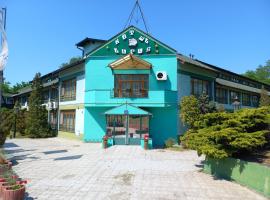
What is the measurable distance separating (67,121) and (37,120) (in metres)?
3.45

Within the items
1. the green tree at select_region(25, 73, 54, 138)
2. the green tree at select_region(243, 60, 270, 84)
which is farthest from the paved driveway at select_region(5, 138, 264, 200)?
the green tree at select_region(243, 60, 270, 84)

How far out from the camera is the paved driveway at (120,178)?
341 inches

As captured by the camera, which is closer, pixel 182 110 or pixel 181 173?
pixel 181 173

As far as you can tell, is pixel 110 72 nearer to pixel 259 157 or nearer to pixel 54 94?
pixel 54 94

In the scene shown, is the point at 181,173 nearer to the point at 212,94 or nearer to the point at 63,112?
the point at 212,94

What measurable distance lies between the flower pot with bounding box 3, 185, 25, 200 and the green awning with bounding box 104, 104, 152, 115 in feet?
41.6

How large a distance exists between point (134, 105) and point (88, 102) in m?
3.79

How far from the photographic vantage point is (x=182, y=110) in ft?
64.1

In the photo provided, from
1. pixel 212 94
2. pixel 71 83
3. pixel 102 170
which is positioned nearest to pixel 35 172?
pixel 102 170

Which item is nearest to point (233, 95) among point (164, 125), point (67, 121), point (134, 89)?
point (164, 125)

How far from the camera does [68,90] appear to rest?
88.8 feet

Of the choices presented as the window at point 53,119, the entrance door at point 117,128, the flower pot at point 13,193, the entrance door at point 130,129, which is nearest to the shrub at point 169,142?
the entrance door at point 130,129

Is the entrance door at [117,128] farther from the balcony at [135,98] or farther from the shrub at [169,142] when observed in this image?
the shrub at [169,142]

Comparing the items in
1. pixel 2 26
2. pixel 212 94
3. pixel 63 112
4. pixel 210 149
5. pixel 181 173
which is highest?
pixel 2 26
